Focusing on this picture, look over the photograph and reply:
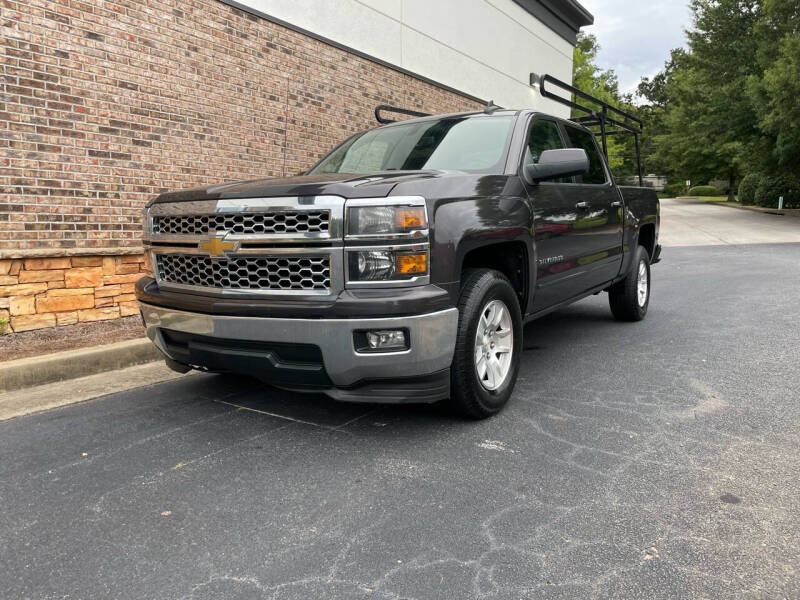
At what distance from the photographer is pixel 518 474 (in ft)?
9.75

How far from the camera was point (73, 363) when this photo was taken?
4.80 metres

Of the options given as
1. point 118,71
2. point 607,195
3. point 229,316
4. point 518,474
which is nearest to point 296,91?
point 118,71

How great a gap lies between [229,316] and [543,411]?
6.54ft

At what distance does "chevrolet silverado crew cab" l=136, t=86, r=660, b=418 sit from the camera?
3.07 metres

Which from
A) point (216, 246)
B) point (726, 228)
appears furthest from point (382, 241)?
point (726, 228)

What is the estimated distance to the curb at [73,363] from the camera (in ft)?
14.8

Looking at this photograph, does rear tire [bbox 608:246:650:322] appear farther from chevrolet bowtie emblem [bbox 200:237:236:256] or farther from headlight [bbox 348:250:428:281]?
chevrolet bowtie emblem [bbox 200:237:236:256]

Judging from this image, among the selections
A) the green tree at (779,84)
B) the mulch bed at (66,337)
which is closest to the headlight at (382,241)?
the mulch bed at (66,337)

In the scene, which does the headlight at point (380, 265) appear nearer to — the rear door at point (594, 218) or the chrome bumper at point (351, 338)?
the chrome bumper at point (351, 338)

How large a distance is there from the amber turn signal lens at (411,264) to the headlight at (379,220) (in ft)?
0.41

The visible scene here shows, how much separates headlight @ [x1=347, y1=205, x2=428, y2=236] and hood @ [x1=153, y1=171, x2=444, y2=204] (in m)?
0.08

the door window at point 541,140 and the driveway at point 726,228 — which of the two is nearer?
the door window at point 541,140

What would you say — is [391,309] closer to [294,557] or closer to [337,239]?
[337,239]

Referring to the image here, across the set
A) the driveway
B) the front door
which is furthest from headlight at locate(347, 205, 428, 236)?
the driveway
